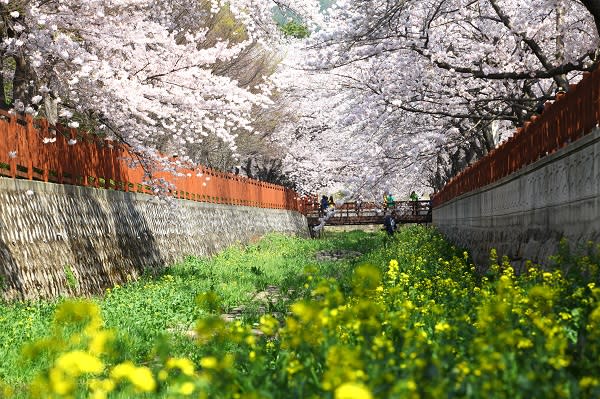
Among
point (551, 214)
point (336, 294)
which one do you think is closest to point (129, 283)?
point (551, 214)

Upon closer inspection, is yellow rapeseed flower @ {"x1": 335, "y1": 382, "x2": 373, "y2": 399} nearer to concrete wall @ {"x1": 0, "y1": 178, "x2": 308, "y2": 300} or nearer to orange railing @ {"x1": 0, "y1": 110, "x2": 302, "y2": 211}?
concrete wall @ {"x1": 0, "y1": 178, "x2": 308, "y2": 300}

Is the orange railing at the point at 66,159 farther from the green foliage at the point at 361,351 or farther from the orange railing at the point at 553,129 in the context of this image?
the orange railing at the point at 553,129

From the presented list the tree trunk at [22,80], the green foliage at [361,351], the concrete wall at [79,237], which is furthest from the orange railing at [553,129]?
the tree trunk at [22,80]

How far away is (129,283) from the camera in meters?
15.4

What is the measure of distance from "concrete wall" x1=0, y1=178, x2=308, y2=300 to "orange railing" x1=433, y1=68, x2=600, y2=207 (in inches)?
290

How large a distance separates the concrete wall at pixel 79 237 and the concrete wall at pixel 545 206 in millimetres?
7242

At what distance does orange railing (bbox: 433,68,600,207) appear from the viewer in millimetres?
8195

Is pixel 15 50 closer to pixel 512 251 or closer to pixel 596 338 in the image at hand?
pixel 512 251

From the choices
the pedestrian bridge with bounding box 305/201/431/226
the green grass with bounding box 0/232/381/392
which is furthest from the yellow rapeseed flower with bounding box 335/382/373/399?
the pedestrian bridge with bounding box 305/201/431/226

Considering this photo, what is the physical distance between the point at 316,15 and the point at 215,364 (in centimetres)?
1562

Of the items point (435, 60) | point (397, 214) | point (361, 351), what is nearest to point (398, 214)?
point (397, 214)

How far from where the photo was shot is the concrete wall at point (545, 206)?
771 centimetres

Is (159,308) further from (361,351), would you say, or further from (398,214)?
(398,214)

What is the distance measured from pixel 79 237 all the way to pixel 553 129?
8840 millimetres
